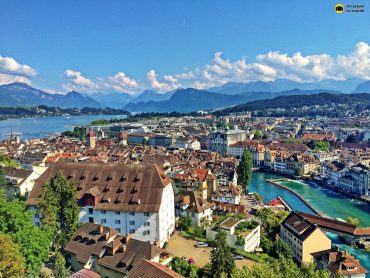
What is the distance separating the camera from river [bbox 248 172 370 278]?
4247cm

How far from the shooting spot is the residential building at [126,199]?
24.6m

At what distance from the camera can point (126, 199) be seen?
25.3m

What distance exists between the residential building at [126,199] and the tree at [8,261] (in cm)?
878

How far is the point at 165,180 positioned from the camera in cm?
2648

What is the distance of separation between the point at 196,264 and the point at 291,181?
42839mm

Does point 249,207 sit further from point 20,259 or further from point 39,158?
point 39,158

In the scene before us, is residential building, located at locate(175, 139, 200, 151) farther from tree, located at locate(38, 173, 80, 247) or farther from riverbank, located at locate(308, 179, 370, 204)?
tree, located at locate(38, 173, 80, 247)

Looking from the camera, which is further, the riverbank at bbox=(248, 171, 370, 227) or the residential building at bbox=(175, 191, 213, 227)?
the riverbank at bbox=(248, 171, 370, 227)

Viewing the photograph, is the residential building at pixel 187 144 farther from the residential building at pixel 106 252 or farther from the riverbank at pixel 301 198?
the residential building at pixel 106 252

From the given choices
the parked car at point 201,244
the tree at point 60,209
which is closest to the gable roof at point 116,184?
the tree at point 60,209

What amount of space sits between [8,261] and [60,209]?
24.8ft

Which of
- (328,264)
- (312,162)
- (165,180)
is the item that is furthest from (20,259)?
(312,162)

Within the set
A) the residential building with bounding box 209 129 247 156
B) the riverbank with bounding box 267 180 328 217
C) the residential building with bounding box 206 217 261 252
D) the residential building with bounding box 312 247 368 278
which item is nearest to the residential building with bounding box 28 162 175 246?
the residential building with bounding box 206 217 261 252

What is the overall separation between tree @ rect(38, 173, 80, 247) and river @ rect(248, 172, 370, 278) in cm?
2239
